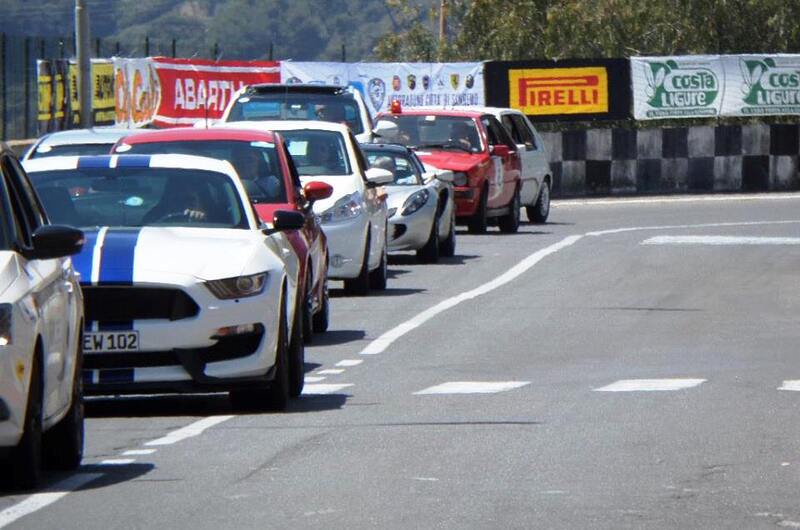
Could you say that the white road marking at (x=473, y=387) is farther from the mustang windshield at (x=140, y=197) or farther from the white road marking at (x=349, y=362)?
the mustang windshield at (x=140, y=197)

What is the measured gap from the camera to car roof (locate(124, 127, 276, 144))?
15.4m

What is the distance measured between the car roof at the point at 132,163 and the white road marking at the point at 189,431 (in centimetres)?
191

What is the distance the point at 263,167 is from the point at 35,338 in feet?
24.8

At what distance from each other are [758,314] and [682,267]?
16.8 feet

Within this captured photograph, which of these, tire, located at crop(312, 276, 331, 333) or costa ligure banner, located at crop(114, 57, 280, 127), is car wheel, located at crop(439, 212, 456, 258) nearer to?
tire, located at crop(312, 276, 331, 333)

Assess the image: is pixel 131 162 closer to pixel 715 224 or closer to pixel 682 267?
pixel 682 267

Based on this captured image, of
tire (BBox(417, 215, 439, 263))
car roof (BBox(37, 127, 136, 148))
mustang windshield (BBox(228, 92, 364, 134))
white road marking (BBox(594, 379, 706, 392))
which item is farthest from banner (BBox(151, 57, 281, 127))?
white road marking (BBox(594, 379, 706, 392))

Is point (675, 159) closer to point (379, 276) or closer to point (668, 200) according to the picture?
point (668, 200)

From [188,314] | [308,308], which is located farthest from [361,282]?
[188,314]

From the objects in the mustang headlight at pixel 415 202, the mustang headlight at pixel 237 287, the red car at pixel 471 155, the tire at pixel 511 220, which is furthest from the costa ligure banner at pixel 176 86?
the mustang headlight at pixel 237 287

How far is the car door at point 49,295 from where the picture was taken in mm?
8656

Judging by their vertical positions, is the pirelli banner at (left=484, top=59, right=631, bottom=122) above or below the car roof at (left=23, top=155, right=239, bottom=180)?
below

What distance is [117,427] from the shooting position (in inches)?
430

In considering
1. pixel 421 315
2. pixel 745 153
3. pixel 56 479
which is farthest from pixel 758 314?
pixel 745 153
